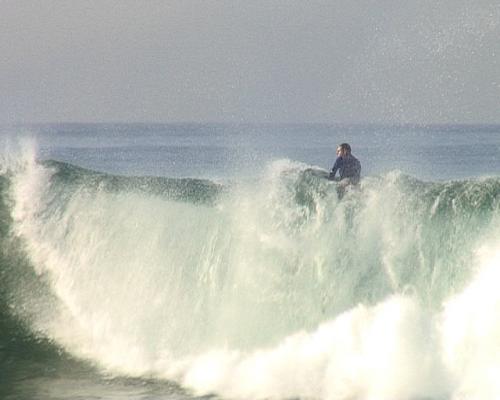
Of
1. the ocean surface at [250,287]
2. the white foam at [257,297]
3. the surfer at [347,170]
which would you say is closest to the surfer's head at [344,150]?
the surfer at [347,170]

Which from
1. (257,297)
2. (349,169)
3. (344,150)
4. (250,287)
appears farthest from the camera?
(344,150)

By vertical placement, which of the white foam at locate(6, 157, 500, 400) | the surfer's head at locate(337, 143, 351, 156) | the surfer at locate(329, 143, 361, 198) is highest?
the surfer's head at locate(337, 143, 351, 156)

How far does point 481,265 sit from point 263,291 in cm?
288

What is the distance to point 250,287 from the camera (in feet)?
41.2

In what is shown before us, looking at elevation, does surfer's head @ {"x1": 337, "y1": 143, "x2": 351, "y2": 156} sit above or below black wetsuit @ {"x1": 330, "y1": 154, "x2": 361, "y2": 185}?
above

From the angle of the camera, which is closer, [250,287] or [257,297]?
[257,297]

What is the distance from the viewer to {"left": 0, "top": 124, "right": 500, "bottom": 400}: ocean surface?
420 inches

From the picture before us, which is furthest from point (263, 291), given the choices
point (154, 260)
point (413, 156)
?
point (413, 156)

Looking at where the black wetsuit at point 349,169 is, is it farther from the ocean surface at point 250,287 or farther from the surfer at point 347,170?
the ocean surface at point 250,287

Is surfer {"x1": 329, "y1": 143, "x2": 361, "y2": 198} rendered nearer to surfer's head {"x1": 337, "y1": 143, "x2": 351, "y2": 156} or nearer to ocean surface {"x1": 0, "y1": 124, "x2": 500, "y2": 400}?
surfer's head {"x1": 337, "y1": 143, "x2": 351, "y2": 156}

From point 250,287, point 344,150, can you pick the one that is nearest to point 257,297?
point 250,287

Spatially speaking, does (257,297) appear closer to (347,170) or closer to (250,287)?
(250,287)

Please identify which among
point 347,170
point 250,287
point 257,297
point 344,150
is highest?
point 344,150

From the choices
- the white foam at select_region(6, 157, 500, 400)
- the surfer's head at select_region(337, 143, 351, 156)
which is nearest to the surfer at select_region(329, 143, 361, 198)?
the surfer's head at select_region(337, 143, 351, 156)
